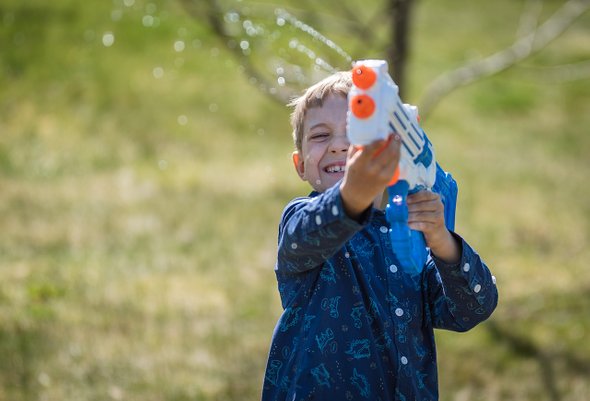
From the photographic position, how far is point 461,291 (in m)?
2.00

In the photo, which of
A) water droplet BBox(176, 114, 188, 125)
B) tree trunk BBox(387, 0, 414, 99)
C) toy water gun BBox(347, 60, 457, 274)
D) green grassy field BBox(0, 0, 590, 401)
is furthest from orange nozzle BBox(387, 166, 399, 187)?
water droplet BBox(176, 114, 188, 125)

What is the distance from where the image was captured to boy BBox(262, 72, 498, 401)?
1986 millimetres

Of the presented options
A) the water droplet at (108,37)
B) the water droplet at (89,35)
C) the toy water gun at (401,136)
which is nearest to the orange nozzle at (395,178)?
the toy water gun at (401,136)

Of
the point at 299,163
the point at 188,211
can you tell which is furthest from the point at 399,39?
the point at 299,163

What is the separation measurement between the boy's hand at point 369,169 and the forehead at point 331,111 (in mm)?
346

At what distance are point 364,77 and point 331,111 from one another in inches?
17.0

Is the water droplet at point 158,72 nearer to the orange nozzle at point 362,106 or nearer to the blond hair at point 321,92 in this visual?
the blond hair at point 321,92

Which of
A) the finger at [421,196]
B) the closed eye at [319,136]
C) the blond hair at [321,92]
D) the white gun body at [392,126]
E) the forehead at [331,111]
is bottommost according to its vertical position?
the finger at [421,196]

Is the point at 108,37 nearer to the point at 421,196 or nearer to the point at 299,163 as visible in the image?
the point at 299,163

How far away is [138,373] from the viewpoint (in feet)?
14.8

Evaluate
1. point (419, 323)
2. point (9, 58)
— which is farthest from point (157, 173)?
point (419, 323)

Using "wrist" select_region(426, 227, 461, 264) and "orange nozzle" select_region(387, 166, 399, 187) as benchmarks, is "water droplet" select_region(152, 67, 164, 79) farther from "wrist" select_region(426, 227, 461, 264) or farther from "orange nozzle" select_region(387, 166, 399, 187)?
"orange nozzle" select_region(387, 166, 399, 187)

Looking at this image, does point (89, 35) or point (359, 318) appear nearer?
point (359, 318)

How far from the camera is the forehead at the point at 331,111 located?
1.99 meters
